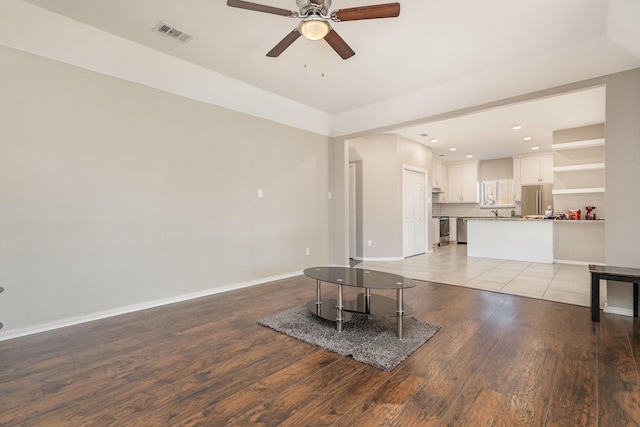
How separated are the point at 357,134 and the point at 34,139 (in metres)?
4.17

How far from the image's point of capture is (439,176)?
30.5 feet

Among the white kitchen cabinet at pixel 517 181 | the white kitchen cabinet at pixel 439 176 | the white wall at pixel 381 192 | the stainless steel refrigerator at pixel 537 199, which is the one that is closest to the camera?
the white wall at pixel 381 192

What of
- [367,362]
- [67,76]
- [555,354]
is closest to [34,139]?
[67,76]

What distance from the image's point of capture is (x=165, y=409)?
158cm

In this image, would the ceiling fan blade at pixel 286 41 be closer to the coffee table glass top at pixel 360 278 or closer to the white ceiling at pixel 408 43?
the white ceiling at pixel 408 43

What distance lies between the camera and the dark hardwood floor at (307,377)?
1.53 metres

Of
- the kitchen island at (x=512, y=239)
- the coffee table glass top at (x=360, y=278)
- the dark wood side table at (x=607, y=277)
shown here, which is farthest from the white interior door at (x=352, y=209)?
Answer: the dark wood side table at (x=607, y=277)

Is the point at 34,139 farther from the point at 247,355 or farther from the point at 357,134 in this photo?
the point at 357,134

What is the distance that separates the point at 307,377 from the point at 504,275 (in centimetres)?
423

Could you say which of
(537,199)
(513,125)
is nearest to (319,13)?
(513,125)

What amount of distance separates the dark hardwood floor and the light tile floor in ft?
2.88

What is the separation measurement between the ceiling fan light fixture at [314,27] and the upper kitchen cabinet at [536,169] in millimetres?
8446

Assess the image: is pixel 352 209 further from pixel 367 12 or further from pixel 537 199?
pixel 537 199

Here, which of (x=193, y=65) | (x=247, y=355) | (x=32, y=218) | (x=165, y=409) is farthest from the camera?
(x=193, y=65)
